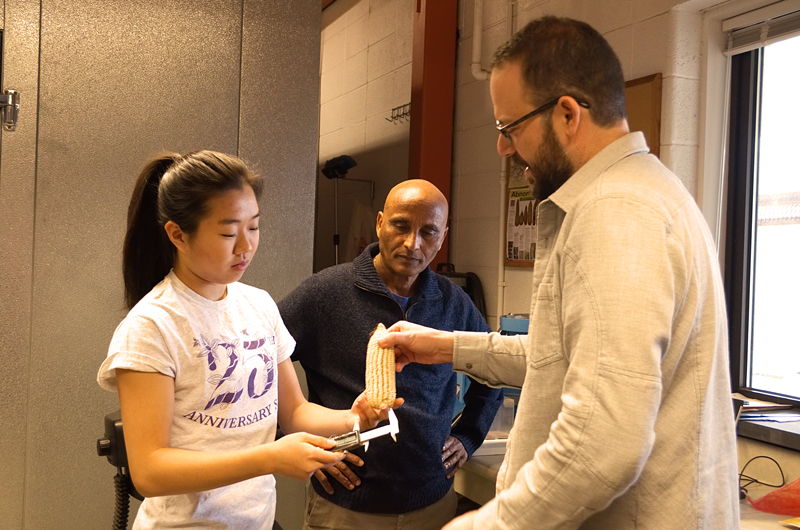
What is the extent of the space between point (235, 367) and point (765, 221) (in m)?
2.27

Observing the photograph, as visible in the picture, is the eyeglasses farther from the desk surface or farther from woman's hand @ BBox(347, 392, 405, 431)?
the desk surface

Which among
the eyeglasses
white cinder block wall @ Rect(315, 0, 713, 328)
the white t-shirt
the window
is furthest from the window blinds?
the white t-shirt

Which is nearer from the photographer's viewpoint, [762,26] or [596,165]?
[596,165]

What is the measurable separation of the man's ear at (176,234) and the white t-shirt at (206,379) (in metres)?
0.09

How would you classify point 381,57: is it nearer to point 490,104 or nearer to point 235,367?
point 490,104

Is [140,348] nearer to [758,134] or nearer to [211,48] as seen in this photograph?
[211,48]

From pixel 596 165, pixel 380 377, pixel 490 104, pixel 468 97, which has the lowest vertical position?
pixel 380 377

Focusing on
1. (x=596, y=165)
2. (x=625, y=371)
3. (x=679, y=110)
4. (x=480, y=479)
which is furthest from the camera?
(x=679, y=110)

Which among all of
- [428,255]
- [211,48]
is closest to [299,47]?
[211,48]

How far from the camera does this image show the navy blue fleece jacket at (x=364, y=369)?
6.70 ft

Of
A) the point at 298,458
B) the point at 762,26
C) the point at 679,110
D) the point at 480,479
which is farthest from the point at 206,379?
the point at 762,26

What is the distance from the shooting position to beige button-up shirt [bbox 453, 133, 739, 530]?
97cm

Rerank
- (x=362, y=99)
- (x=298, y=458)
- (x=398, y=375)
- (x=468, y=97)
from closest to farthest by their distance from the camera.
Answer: (x=298, y=458) < (x=398, y=375) < (x=468, y=97) < (x=362, y=99)

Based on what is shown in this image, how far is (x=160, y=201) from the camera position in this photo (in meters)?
1.52
